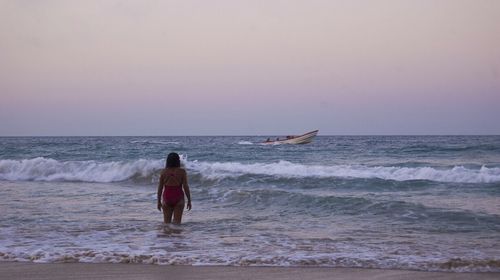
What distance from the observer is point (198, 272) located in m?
5.87

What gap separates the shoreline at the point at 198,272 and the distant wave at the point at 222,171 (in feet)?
38.8

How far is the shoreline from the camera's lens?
5.66 meters

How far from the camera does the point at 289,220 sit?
1035cm

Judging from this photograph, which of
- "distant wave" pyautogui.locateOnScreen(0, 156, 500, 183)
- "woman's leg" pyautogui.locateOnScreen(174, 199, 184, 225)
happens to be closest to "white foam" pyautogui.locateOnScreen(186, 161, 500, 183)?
"distant wave" pyautogui.locateOnScreen(0, 156, 500, 183)

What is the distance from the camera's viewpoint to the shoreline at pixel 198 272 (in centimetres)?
566

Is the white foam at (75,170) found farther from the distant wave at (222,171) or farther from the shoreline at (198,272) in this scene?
the shoreline at (198,272)

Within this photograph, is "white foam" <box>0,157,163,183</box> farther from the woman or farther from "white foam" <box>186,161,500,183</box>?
the woman

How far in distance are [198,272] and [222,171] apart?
15.2 meters

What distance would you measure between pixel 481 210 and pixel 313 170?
34.0ft

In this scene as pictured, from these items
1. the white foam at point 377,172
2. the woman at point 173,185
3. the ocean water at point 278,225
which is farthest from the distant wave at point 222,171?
the woman at point 173,185

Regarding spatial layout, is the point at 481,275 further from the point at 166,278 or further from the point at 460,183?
the point at 460,183

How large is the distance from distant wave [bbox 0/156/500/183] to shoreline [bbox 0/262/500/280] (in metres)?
11.8


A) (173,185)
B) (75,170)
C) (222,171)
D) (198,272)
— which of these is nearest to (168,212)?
(173,185)

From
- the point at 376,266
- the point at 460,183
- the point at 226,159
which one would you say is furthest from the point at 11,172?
the point at 376,266
